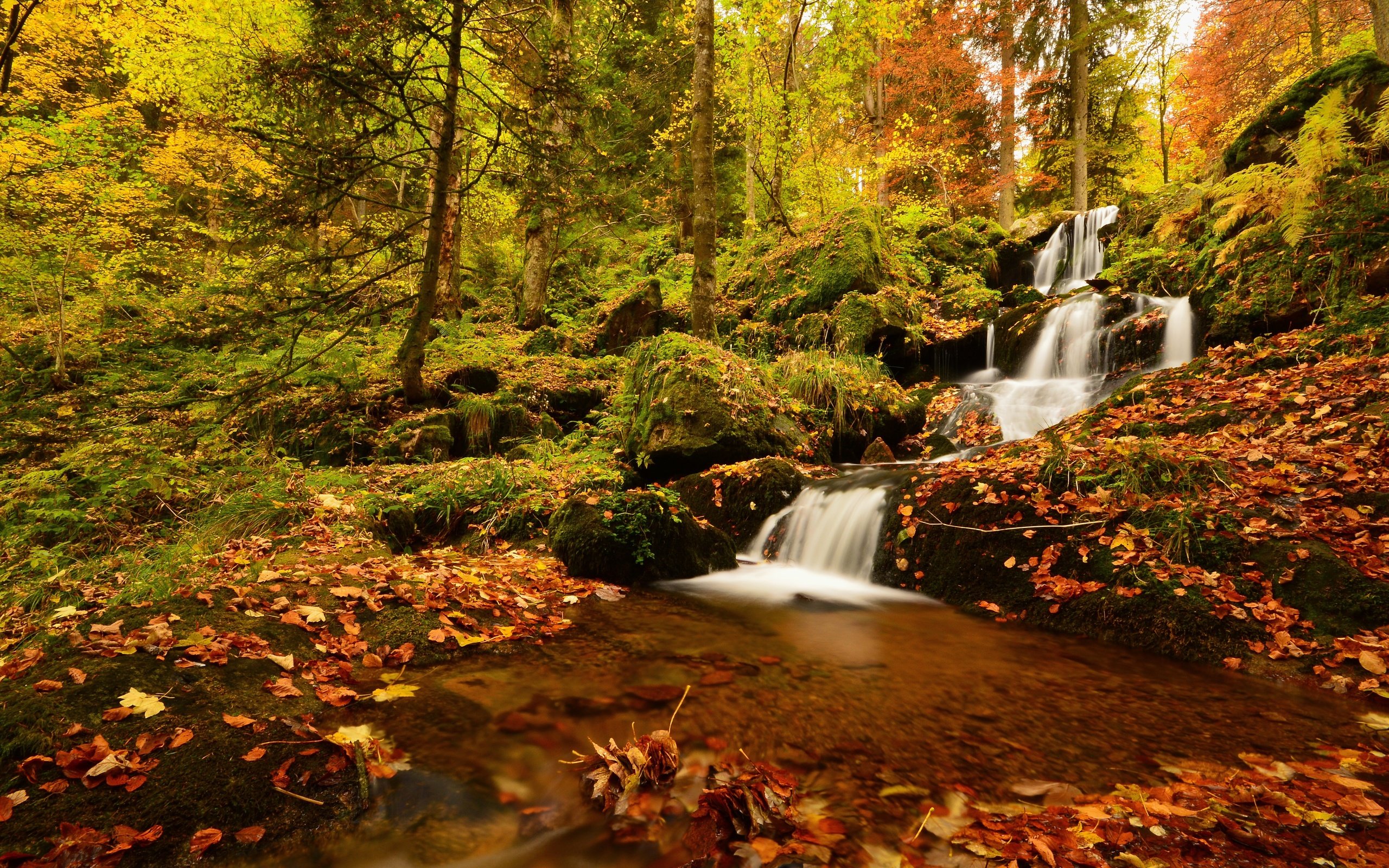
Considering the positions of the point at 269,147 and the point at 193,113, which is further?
the point at 193,113

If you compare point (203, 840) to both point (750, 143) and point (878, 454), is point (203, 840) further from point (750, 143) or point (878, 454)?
point (750, 143)

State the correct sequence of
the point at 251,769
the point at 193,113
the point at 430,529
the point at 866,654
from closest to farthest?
the point at 251,769, the point at 866,654, the point at 430,529, the point at 193,113

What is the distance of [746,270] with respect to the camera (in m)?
14.6

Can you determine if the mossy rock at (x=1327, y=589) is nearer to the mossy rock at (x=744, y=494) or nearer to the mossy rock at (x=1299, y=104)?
the mossy rock at (x=744, y=494)

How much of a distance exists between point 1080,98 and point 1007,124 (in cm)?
189

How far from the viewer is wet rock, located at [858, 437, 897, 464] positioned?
28.1 feet

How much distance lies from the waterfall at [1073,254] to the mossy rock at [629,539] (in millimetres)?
12285

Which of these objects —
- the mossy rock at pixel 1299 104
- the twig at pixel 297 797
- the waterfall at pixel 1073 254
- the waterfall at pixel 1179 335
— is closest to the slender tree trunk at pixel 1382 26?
the mossy rock at pixel 1299 104

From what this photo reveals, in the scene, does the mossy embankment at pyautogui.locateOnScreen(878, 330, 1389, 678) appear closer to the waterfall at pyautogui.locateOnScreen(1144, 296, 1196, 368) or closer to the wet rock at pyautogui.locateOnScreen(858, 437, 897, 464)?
the waterfall at pyautogui.locateOnScreen(1144, 296, 1196, 368)

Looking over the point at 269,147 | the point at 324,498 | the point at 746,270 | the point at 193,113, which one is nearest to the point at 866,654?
the point at 324,498

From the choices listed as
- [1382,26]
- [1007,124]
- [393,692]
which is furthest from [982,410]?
[1007,124]

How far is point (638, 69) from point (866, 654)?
726 inches

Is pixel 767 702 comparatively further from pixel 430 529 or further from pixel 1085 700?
pixel 430 529

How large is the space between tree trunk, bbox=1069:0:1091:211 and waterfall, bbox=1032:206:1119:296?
7.28ft
